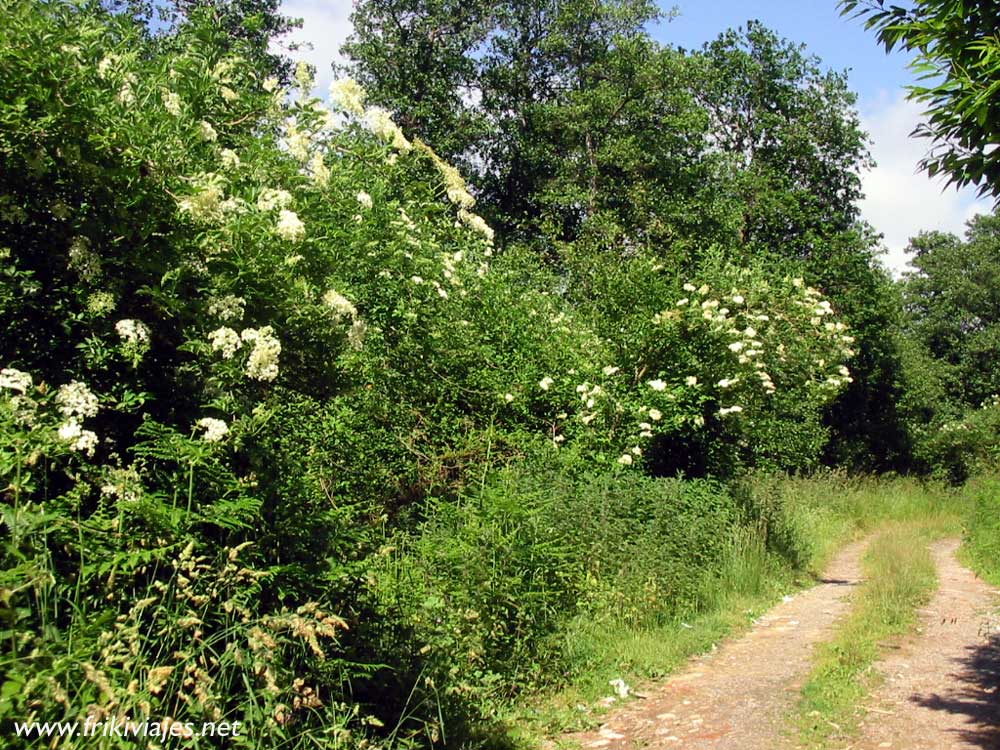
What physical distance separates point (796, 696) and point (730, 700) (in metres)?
0.48

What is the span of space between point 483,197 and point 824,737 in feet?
78.6

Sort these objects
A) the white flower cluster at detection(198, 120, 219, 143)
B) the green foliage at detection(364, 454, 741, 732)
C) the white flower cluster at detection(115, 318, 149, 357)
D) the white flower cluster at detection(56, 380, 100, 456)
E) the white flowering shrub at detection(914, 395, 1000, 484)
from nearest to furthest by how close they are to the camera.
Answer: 1. the white flower cluster at detection(56, 380, 100, 456)
2. the white flower cluster at detection(115, 318, 149, 357)
3. the white flower cluster at detection(198, 120, 219, 143)
4. the green foliage at detection(364, 454, 741, 732)
5. the white flowering shrub at detection(914, 395, 1000, 484)

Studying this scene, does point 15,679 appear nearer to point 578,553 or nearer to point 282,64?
point 578,553

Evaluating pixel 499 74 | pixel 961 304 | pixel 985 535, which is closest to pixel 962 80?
pixel 985 535

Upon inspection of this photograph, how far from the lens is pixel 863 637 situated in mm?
8344

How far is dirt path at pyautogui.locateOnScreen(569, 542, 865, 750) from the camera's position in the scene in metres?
5.81

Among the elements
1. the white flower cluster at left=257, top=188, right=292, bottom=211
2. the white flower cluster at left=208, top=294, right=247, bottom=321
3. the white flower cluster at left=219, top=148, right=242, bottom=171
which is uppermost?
the white flower cluster at left=219, top=148, right=242, bottom=171

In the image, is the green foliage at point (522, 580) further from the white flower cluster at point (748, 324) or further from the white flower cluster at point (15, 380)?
the white flower cluster at point (748, 324)

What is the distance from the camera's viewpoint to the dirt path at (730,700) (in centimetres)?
581

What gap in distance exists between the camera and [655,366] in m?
13.4

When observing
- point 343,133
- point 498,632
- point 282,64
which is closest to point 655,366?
point 343,133

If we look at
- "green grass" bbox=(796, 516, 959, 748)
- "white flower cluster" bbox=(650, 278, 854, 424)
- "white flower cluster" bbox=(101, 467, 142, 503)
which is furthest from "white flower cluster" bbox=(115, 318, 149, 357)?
"white flower cluster" bbox=(650, 278, 854, 424)

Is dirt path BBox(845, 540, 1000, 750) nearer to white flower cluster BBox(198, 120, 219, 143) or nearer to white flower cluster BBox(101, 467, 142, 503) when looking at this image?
white flower cluster BBox(101, 467, 142, 503)

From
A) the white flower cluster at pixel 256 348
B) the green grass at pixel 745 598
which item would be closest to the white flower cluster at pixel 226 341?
the white flower cluster at pixel 256 348
